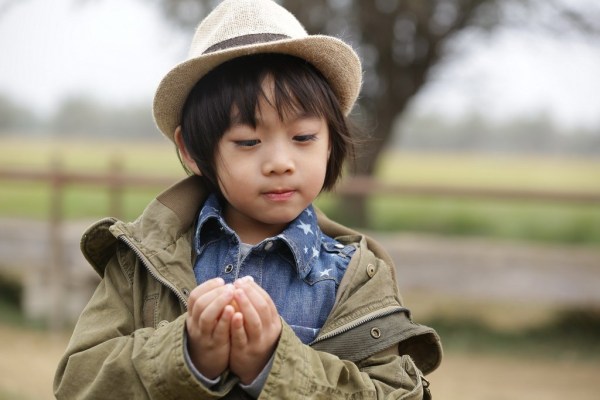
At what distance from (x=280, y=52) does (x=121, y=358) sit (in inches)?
28.6

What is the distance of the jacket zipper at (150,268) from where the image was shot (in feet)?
5.40

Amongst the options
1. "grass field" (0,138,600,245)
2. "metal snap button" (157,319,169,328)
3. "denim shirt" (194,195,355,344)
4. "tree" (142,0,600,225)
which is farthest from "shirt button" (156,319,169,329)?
"tree" (142,0,600,225)

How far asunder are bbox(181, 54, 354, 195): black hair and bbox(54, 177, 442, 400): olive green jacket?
15cm

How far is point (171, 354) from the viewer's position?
4.88ft

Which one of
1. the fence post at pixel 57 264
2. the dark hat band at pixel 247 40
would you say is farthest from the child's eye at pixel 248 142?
the fence post at pixel 57 264

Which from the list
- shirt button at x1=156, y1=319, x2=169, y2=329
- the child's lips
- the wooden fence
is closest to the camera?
shirt button at x1=156, y1=319, x2=169, y2=329

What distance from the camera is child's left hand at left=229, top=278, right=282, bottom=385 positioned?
4.81 ft

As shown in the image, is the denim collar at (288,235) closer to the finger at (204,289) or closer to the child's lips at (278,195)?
the child's lips at (278,195)

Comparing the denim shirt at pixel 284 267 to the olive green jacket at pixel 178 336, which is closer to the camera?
the olive green jacket at pixel 178 336

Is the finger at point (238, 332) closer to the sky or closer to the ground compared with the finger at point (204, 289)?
closer to the ground

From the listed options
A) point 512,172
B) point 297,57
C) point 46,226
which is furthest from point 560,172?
point 297,57

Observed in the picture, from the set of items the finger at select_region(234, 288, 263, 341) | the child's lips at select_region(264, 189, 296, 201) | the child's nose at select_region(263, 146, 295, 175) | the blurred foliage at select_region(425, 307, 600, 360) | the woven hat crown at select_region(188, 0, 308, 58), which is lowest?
the blurred foliage at select_region(425, 307, 600, 360)

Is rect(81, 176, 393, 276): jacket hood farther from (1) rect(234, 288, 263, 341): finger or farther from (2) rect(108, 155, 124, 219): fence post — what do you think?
(2) rect(108, 155, 124, 219): fence post

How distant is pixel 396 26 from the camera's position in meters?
9.43
